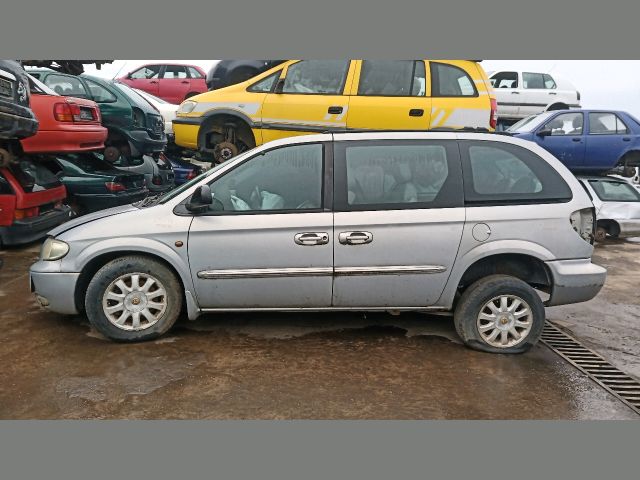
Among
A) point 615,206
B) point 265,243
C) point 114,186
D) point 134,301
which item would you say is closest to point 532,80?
point 615,206

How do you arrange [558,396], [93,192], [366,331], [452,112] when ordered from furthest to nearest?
[93,192] → [452,112] → [366,331] → [558,396]

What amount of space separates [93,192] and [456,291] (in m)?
5.72

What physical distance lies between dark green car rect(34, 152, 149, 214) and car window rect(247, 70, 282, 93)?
7.91ft

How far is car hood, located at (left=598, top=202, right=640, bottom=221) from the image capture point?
26.4 ft

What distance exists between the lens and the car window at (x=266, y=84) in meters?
6.71

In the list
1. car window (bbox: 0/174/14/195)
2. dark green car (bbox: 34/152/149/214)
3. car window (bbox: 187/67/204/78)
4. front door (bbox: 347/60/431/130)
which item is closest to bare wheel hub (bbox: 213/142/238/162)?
dark green car (bbox: 34/152/149/214)

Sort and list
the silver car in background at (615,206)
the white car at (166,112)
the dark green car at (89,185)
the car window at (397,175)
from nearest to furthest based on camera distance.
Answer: the car window at (397,175) < the dark green car at (89,185) < the silver car in background at (615,206) < the white car at (166,112)

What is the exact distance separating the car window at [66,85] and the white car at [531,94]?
30.4 ft

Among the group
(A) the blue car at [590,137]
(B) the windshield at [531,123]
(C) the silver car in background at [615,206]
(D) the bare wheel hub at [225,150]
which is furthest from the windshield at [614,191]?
(D) the bare wheel hub at [225,150]

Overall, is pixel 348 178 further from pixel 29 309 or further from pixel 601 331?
pixel 29 309

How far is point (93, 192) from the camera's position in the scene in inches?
285

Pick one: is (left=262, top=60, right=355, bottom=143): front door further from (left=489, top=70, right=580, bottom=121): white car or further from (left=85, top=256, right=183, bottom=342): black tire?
(left=489, top=70, right=580, bottom=121): white car

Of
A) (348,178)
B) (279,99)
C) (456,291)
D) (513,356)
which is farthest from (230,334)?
(279,99)

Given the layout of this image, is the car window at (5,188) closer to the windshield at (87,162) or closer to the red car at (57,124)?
the red car at (57,124)
